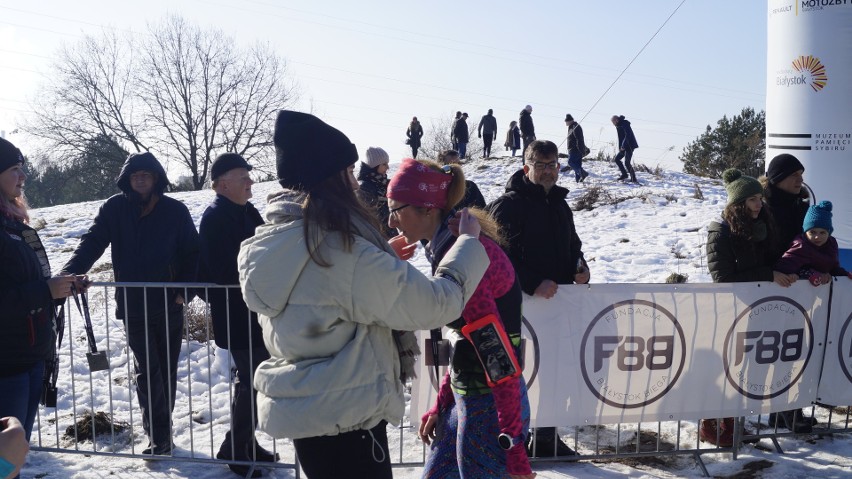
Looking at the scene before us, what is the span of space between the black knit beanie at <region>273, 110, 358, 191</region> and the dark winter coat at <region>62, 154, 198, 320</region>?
3.13 meters

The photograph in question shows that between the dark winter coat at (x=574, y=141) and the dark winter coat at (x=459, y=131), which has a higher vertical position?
the dark winter coat at (x=459, y=131)

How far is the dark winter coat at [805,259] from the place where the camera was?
16.9ft

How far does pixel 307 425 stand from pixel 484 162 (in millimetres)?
22150

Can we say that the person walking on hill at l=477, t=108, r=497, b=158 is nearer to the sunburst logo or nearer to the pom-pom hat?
the sunburst logo

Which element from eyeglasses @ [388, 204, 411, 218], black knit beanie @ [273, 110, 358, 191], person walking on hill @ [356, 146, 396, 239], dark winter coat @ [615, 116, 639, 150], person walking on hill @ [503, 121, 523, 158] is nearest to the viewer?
black knit beanie @ [273, 110, 358, 191]

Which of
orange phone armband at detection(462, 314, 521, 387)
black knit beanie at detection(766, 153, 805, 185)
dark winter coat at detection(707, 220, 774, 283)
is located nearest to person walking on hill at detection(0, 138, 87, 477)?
orange phone armband at detection(462, 314, 521, 387)

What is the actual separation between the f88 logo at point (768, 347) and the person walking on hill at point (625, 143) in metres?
13.7

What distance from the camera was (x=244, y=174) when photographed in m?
4.93

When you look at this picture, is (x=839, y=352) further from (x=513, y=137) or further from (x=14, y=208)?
(x=513, y=137)

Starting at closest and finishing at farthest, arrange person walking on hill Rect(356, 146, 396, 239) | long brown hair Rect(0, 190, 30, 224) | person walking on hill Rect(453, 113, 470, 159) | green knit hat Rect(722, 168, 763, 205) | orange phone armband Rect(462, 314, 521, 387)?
orange phone armband Rect(462, 314, 521, 387) < long brown hair Rect(0, 190, 30, 224) < green knit hat Rect(722, 168, 763, 205) < person walking on hill Rect(356, 146, 396, 239) < person walking on hill Rect(453, 113, 470, 159)

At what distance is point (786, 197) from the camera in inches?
224

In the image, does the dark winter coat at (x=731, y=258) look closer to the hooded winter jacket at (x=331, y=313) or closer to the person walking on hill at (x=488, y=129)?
the hooded winter jacket at (x=331, y=313)

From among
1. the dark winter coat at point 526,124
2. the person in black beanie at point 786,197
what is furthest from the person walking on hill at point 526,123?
the person in black beanie at point 786,197

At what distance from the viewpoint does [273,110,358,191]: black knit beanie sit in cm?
221
